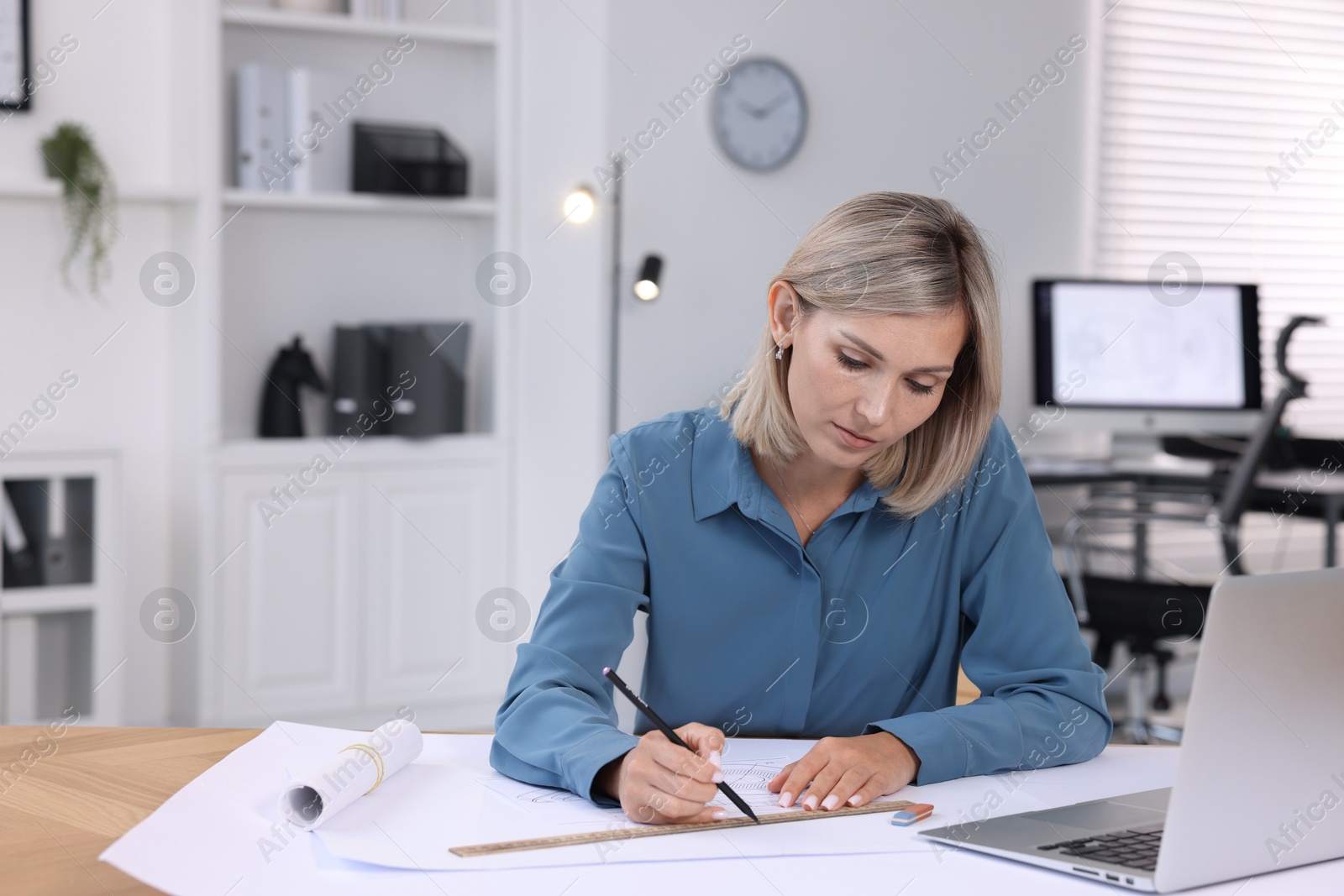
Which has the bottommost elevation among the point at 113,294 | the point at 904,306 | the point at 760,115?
the point at 904,306

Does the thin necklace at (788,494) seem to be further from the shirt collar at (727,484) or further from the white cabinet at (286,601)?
the white cabinet at (286,601)

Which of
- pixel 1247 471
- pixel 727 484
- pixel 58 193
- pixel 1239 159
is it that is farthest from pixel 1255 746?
pixel 1239 159

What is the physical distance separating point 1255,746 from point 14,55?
3452 millimetres

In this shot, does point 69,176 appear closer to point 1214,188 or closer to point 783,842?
point 783,842

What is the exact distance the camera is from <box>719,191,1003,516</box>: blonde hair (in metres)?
1.26

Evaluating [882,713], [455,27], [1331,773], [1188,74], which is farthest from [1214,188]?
[1331,773]

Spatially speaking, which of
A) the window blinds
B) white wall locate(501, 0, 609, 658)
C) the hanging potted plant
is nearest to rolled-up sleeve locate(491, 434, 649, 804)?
white wall locate(501, 0, 609, 658)

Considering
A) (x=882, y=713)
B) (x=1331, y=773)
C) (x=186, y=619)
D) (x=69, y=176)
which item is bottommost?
(x=186, y=619)

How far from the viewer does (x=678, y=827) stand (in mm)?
997

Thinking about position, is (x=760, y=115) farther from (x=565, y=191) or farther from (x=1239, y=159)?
(x=1239, y=159)

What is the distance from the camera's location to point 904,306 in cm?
125

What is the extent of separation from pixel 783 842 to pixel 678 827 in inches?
3.5

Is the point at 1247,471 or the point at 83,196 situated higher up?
the point at 83,196

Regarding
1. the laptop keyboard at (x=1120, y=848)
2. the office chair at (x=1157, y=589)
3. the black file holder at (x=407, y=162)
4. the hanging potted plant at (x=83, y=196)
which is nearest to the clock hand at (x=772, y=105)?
the black file holder at (x=407, y=162)
